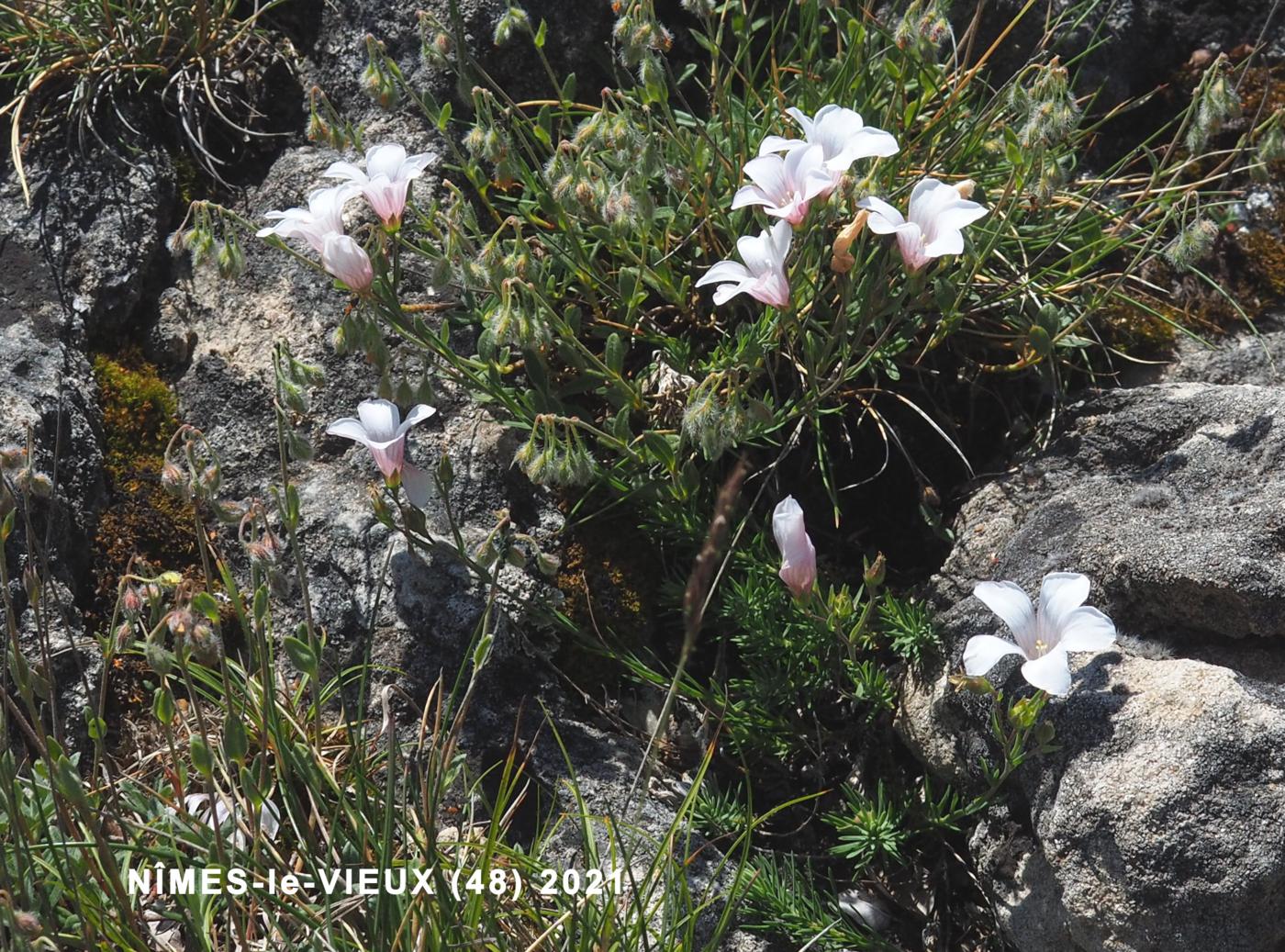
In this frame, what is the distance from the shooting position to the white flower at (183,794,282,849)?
2273mm

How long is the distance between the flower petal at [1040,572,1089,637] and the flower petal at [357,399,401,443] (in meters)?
1.32

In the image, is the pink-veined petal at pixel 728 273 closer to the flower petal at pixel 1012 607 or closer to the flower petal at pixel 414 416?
the flower petal at pixel 414 416

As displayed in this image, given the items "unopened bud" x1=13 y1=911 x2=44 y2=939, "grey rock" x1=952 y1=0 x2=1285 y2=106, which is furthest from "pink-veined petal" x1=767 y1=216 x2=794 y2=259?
"unopened bud" x1=13 y1=911 x2=44 y2=939

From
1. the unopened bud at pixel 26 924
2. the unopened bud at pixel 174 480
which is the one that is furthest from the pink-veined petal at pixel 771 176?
the unopened bud at pixel 26 924

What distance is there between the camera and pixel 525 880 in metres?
2.38

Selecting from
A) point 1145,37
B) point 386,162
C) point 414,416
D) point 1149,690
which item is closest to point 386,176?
point 386,162

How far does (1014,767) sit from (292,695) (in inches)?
60.6

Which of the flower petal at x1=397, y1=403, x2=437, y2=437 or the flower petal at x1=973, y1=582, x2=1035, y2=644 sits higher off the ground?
the flower petal at x1=397, y1=403, x2=437, y2=437

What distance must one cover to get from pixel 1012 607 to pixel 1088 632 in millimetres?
136

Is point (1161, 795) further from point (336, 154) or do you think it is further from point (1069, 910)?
point (336, 154)

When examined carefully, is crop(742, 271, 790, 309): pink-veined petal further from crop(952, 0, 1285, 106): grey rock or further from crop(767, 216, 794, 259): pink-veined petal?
crop(952, 0, 1285, 106): grey rock

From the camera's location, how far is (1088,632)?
7.18ft

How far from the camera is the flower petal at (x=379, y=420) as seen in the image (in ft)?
8.18

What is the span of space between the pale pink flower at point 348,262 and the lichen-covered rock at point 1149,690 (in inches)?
56.9
